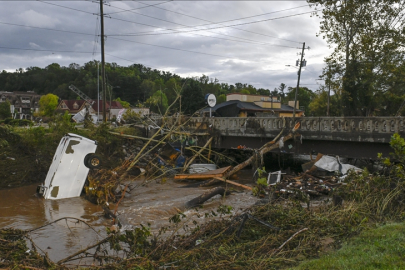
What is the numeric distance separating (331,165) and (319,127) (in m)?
2.52

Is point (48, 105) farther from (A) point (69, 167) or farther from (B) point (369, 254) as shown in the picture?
(B) point (369, 254)

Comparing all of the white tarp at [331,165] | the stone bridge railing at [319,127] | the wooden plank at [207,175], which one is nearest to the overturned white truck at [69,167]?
the wooden plank at [207,175]

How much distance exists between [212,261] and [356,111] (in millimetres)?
24139

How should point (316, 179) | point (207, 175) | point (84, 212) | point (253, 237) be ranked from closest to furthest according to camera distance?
point (253, 237)
point (84, 212)
point (316, 179)
point (207, 175)

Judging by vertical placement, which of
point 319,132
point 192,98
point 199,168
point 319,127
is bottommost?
point 199,168

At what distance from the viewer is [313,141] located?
739 inches

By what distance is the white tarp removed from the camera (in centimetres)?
1598

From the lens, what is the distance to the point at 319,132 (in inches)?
708

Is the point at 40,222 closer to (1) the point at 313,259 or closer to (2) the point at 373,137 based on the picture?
(1) the point at 313,259

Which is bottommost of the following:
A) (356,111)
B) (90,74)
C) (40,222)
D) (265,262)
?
(40,222)

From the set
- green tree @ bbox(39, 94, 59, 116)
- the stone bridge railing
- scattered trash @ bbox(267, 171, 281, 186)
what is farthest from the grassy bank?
green tree @ bbox(39, 94, 59, 116)

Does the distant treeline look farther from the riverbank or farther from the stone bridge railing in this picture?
the riverbank

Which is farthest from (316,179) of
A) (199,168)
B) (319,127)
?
(199,168)

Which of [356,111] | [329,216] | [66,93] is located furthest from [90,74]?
[329,216]
